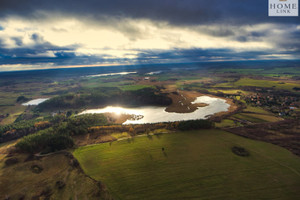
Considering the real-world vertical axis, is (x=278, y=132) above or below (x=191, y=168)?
above

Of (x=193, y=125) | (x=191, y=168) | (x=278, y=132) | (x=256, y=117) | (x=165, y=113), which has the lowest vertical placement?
(x=191, y=168)

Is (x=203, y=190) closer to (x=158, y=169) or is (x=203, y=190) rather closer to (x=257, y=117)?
(x=158, y=169)

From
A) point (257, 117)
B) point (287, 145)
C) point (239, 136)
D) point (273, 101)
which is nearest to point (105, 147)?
point (239, 136)

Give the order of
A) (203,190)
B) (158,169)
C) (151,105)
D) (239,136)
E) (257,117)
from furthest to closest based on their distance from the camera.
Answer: (151,105), (257,117), (239,136), (158,169), (203,190)

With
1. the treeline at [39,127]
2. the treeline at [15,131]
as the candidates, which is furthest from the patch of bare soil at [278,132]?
the treeline at [15,131]

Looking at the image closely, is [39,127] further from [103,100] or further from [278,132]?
[278,132]

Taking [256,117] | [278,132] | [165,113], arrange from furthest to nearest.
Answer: [165,113]
[256,117]
[278,132]

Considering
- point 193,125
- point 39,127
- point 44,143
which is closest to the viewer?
point 44,143

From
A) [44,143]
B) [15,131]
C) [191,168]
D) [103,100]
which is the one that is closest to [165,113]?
[191,168]

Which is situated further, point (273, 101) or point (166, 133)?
point (273, 101)
